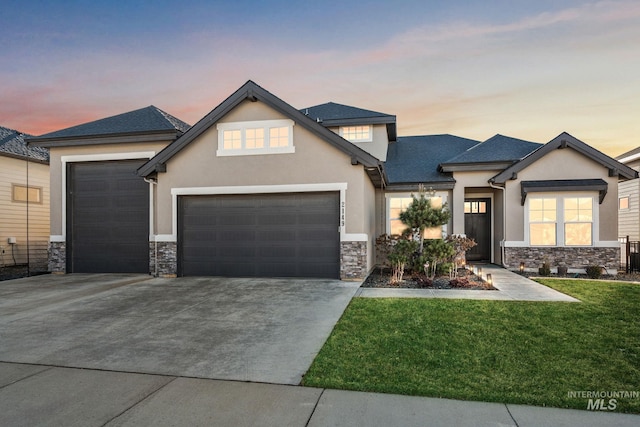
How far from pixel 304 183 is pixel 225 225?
3.02 metres

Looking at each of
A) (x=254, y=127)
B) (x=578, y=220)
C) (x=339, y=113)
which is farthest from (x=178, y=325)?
(x=578, y=220)

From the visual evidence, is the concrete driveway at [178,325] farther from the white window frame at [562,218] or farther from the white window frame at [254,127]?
the white window frame at [562,218]

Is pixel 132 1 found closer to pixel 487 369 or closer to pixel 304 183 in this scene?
pixel 304 183

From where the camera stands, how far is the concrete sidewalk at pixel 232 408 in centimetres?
321

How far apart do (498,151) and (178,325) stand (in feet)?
44.4

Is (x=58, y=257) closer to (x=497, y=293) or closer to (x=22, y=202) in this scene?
(x=22, y=202)

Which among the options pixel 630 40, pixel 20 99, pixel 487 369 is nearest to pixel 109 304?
pixel 487 369

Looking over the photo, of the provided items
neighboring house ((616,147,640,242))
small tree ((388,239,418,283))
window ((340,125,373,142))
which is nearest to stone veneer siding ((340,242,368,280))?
small tree ((388,239,418,283))

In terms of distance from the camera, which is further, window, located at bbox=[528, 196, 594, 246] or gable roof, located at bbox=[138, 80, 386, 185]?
window, located at bbox=[528, 196, 594, 246]

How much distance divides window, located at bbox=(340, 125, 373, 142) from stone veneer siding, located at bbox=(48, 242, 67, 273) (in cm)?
1196

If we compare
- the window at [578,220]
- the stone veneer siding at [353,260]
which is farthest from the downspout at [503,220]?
the stone veneer siding at [353,260]

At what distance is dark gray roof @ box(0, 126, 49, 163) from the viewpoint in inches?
593

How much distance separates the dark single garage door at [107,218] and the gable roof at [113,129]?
98 centimetres

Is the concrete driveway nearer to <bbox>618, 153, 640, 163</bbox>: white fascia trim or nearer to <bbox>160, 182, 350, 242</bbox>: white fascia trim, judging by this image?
<bbox>160, 182, 350, 242</bbox>: white fascia trim
